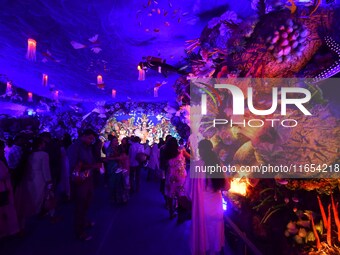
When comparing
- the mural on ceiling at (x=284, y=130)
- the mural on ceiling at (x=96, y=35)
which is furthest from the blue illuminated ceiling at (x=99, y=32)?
the mural on ceiling at (x=284, y=130)

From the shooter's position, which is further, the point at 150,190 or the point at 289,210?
the point at 150,190

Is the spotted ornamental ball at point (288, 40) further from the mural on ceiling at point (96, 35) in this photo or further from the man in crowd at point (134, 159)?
the man in crowd at point (134, 159)

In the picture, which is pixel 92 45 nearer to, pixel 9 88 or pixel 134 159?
pixel 134 159

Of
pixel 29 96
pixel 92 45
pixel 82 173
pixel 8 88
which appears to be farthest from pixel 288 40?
pixel 29 96

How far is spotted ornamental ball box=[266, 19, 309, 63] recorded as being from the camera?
401 centimetres

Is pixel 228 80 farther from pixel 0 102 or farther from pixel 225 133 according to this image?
pixel 0 102

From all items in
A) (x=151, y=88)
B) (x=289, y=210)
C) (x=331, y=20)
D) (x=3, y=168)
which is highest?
(x=151, y=88)

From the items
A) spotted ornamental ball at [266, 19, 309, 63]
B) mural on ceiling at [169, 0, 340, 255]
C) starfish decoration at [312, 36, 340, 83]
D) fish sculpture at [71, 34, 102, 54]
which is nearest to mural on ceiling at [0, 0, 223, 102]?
fish sculpture at [71, 34, 102, 54]

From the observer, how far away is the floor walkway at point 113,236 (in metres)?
4.75

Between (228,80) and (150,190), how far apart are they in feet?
21.9

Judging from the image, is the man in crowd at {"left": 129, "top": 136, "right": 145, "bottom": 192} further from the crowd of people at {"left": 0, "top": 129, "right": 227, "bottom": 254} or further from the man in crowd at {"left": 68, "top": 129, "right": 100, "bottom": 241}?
the man in crowd at {"left": 68, "top": 129, "right": 100, "bottom": 241}

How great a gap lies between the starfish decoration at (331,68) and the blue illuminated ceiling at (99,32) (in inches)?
88.9

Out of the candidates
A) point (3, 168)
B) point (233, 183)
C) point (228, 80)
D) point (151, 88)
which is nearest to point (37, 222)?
point (3, 168)

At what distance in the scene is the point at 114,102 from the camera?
1898cm
